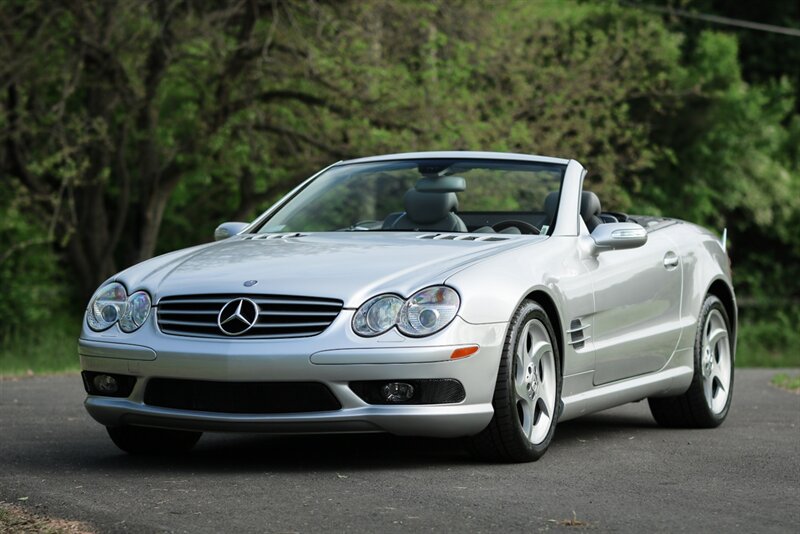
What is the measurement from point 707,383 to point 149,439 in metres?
3.48

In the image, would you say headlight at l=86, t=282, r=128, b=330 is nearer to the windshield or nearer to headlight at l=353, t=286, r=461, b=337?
headlight at l=353, t=286, r=461, b=337

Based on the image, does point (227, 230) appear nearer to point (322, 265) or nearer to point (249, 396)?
point (322, 265)

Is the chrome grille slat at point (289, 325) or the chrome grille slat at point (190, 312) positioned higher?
the chrome grille slat at point (190, 312)

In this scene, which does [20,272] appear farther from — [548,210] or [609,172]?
[548,210]

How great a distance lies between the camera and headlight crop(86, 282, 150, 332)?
6738 millimetres

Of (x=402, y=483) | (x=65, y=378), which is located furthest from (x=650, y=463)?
(x=65, y=378)

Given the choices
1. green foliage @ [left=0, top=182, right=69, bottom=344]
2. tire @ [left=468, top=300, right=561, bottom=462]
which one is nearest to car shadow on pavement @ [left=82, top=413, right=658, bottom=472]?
tire @ [left=468, top=300, right=561, bottom=462]

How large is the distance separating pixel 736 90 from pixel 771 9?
8380 mm

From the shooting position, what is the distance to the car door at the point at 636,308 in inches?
301

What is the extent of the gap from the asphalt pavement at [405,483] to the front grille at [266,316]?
626mm

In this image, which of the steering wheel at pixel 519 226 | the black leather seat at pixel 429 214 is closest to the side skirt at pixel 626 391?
the steering wheel at pixel 519 226

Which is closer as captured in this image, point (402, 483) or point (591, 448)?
point (402, 483)

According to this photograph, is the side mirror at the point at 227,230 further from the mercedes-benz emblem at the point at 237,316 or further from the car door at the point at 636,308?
Result: the car door at the point at 636,308

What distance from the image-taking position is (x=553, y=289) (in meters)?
7.07
